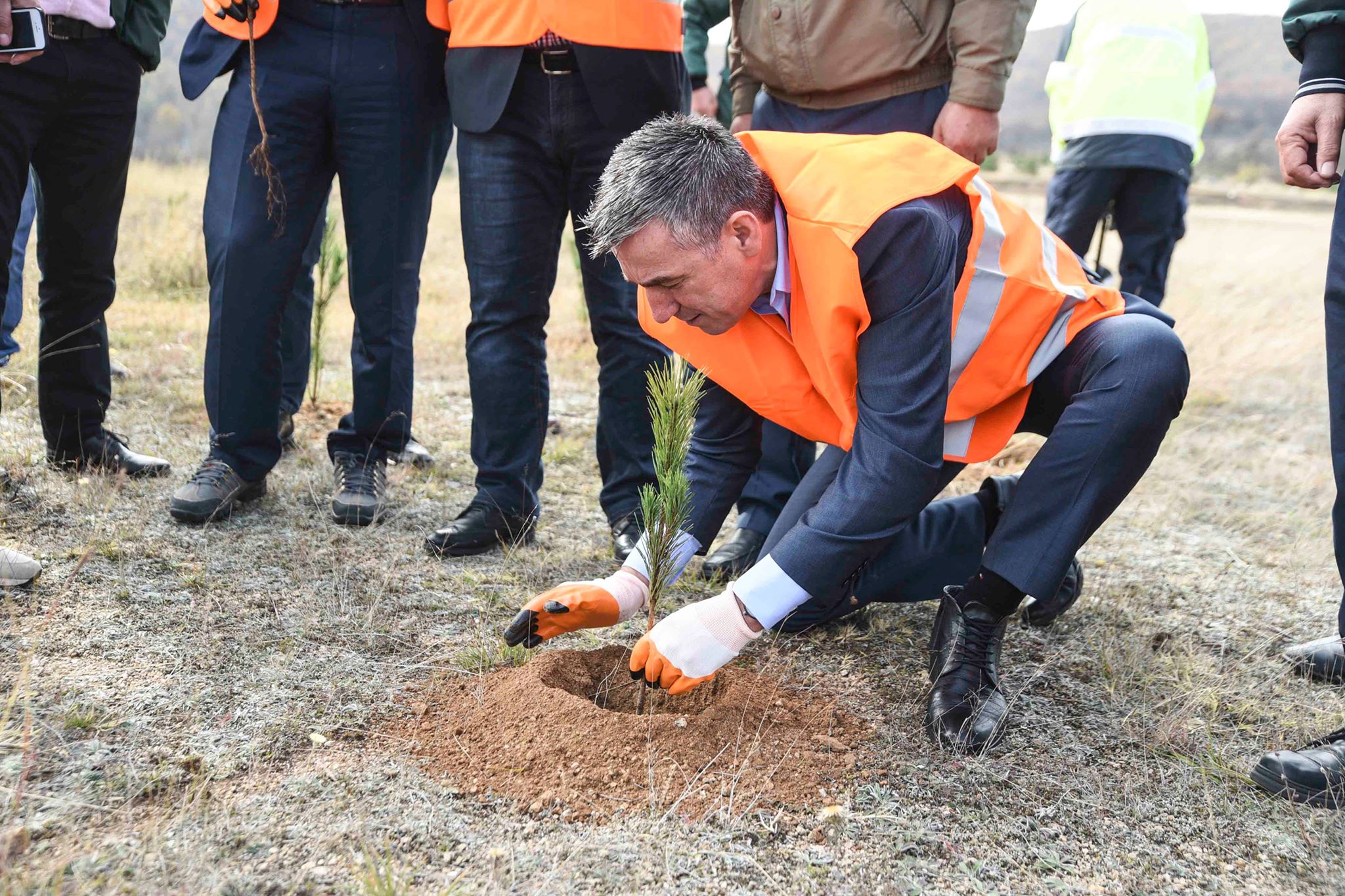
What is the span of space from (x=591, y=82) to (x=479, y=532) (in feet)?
4.22

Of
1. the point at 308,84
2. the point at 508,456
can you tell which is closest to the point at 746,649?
the point at 508,456

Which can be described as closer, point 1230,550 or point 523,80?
point 523,80

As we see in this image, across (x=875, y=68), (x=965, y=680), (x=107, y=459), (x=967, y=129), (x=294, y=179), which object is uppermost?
(x=875, y=68)

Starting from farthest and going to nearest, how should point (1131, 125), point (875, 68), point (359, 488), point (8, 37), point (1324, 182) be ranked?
point (1131, 125) < point (359, 488) < point (875, 68) < point (8, 37) < point (1324, 182)

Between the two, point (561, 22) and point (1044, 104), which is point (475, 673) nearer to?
point (561, 22)

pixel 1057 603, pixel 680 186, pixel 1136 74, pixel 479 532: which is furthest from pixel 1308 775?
pixel 1136 74

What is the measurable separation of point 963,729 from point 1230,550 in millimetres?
1958

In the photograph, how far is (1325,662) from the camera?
2545 mm

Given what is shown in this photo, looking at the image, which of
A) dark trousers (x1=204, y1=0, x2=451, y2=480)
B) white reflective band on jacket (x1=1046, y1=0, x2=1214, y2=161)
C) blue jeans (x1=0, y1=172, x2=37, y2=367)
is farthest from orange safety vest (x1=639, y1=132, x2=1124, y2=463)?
white reflective band on jacket (x1=1046, y1=0, x2=1214, y2=161)

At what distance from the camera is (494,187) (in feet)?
9.24

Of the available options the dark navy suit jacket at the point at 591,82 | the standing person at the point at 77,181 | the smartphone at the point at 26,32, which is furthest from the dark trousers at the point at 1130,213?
the smartphone at the point at 26,32

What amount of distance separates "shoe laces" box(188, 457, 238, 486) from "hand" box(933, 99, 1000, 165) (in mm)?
2233

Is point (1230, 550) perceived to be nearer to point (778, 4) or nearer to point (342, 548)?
point (778, 4)

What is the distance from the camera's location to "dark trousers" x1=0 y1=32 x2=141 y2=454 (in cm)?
270
